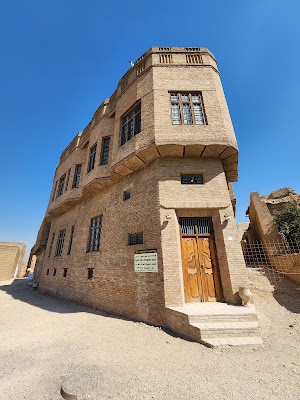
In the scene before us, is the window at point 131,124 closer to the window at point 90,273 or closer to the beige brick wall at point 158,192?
the beige brick wall at point 158,192

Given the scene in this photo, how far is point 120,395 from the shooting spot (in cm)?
292

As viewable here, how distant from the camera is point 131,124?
31.5 ft

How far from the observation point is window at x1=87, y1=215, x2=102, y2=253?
402 inches

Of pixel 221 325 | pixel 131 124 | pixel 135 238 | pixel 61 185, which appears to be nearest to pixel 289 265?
pixel 221 325

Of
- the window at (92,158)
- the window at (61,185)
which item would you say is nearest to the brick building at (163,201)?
the window at (92,158)

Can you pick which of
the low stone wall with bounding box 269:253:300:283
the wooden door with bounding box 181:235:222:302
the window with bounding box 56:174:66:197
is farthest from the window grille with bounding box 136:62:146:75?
the low stone wall with bounding box 269:253:300:283

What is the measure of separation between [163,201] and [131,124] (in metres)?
5.00

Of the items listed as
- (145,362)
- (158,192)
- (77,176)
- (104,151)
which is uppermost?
(104,151)

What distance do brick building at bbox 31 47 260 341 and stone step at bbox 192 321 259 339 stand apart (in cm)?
23

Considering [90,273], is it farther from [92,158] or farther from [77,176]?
[77,176]

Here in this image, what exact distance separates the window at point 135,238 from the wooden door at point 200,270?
5.65 feet

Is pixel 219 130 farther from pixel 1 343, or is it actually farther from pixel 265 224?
pixel 1 343

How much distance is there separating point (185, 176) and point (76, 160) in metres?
9.70

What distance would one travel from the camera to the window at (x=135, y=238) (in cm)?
764
